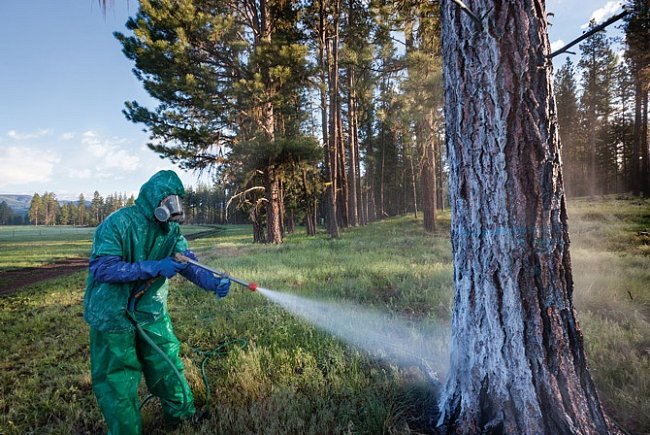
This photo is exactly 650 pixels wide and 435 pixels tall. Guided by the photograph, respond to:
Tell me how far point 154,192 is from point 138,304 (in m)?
0.89

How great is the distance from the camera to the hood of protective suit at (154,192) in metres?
2.47

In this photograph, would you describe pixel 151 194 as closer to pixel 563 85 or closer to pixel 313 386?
pixel 313 386

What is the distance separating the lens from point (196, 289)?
714cm

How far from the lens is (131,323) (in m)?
2.38

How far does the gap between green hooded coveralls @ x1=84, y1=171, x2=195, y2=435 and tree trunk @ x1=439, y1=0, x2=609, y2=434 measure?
7.52 ft

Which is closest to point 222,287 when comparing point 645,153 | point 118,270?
point 118,270

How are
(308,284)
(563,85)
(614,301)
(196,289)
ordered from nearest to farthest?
1. (614,301)
2. (308,284)
3. (196,289)
4. (563,85)

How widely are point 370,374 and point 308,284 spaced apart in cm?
347

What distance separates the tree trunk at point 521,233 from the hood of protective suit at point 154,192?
2.24 m

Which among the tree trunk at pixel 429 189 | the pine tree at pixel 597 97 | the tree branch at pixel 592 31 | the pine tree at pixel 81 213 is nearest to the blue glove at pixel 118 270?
the tree branch at pixel 592 31

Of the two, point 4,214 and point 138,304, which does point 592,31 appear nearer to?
point 138,304

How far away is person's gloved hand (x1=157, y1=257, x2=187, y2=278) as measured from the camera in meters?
2.31

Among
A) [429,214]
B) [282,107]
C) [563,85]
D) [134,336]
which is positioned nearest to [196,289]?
[134,336]

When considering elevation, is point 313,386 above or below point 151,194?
below
